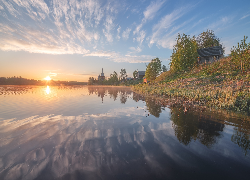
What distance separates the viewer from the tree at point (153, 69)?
6004cm

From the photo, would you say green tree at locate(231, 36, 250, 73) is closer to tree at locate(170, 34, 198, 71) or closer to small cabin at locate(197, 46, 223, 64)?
tree at locate(170, 34, 198, 71)

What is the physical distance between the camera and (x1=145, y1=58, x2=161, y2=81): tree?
60.0 metres

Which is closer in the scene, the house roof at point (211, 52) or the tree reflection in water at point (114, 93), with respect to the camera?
the tree reflection in water at point (114, 93)

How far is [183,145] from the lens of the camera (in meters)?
4.35

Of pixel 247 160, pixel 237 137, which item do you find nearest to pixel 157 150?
pixel 247 160

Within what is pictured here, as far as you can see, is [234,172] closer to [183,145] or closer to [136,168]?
[183,145]

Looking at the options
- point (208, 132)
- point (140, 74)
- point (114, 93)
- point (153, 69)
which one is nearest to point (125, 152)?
point (208, 132)

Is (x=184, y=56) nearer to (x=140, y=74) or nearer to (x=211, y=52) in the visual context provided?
(x=211, y=52)

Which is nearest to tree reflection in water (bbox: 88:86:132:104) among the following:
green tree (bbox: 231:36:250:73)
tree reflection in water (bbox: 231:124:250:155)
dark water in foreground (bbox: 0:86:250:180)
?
dark water in foreground (bbox: 0:86:250:180)

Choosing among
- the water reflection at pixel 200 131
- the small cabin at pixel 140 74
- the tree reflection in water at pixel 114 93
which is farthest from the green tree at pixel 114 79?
the water reflection at pixel 200 131

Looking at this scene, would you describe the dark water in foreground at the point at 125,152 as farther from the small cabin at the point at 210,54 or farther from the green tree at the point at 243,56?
the small cabin at the point at 210,54

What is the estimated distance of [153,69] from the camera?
64375mm

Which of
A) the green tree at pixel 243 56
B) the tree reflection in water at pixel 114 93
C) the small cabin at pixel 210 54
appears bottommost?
the tree reflection in water at pixel 114 93

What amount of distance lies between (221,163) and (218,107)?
819 cm
